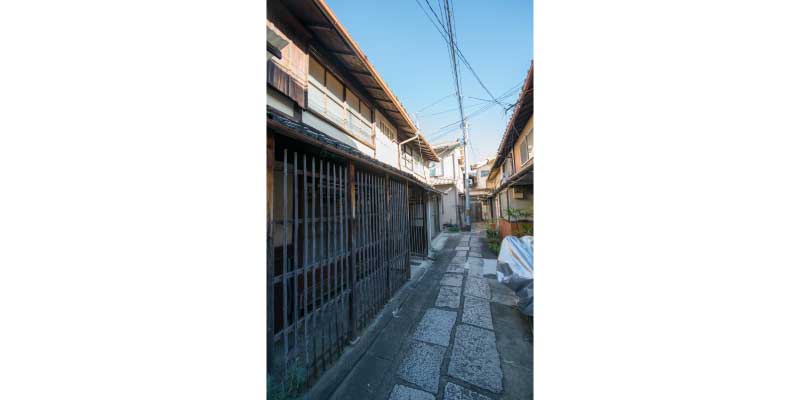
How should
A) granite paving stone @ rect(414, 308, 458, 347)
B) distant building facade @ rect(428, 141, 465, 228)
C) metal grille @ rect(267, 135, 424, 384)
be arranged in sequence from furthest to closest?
1. distant building facade @ rect(428, 141, 465, 228)
2. granite paving stone @ rect(414, 308, 458, 347)
3. metal grille @ rect(267, 135, 424, 384)

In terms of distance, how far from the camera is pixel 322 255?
2754 millimetres

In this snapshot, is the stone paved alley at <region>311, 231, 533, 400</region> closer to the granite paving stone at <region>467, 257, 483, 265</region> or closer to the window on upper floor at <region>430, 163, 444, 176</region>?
A: the granite paving stone at <region>467, 257, 483, 265</region>

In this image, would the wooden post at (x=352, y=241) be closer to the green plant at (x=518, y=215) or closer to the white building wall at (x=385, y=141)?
the white building wall at (x=385, y=141)

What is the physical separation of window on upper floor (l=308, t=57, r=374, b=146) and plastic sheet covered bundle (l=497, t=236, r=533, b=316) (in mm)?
4648

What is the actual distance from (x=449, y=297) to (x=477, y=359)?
5.97 ft

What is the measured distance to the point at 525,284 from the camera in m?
3.73

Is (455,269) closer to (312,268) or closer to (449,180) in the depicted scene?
(312,268)

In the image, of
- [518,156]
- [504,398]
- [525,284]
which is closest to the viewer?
[504,398]

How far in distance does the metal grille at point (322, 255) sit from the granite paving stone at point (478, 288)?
1786 mm

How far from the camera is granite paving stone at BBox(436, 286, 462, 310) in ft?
14.3

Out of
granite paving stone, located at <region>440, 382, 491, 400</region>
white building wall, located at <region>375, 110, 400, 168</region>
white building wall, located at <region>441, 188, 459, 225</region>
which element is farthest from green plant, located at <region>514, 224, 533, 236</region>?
white building wall, located at <region>441, 188, 459, 225</region>
